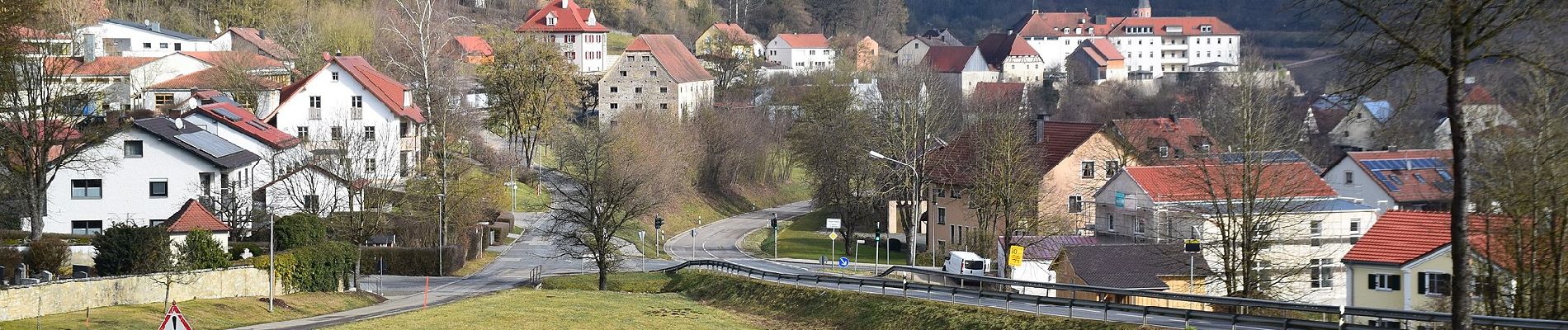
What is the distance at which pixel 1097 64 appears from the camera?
18338 centimetres

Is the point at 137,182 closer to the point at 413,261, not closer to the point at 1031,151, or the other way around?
the point at 413,261

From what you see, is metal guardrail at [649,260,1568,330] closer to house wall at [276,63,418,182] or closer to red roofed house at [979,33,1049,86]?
house wall at [276,63,418,182]

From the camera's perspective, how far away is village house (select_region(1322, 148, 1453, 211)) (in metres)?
62.2

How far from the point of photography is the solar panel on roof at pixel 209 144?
55.1m

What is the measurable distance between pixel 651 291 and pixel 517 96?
137ft

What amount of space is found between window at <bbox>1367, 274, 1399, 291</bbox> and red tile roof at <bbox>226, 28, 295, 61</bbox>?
63830 millimetres

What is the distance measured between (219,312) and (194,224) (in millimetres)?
8355

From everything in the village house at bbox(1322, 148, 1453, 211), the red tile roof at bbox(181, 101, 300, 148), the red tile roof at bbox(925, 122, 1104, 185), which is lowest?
the village house at bbox(1322, 148, 1453, 211)

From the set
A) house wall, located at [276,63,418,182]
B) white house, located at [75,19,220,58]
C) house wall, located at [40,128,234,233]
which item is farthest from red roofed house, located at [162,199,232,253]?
white house, located at [75,19,220,58]

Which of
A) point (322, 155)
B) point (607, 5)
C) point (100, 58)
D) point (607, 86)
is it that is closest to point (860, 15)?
point (607, 5)

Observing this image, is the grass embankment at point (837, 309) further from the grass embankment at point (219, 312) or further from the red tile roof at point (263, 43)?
the red tile roof at point (263, 43)

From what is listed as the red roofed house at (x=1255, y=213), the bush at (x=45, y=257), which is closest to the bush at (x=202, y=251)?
the bush at (x=45, y=257)

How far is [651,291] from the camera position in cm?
4491

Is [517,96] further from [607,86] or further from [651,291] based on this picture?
[651,291]
